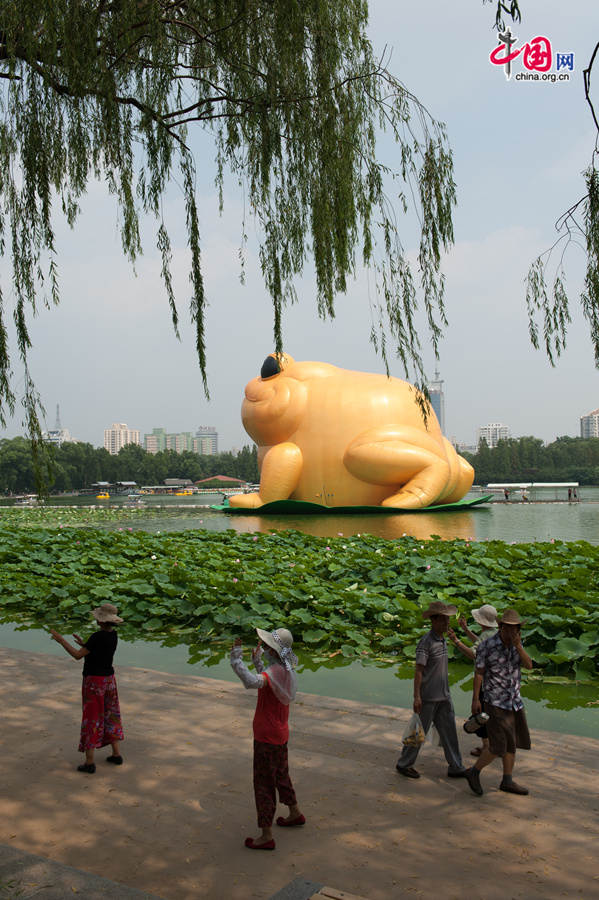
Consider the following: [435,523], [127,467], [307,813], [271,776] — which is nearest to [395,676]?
[307,813]

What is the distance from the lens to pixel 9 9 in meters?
3.98

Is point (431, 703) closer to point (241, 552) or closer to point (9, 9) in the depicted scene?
point (9, 9)

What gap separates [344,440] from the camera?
63.1 feet

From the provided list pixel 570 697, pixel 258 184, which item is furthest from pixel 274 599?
pixel 258 184

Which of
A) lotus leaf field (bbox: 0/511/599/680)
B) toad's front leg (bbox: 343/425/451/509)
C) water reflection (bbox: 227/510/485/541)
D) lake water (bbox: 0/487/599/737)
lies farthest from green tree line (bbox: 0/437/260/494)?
lotus leaf field (bbox: 0/511/599/680)

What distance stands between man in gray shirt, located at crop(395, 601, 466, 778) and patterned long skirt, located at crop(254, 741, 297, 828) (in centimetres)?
86

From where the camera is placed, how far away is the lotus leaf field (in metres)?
6.61

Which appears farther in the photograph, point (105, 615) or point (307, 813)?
point (105, 615)

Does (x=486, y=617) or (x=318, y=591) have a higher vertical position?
(x=486, y=617)

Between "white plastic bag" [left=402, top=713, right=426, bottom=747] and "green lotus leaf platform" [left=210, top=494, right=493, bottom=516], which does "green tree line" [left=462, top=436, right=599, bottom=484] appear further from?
"white plastic bag" [left=402, top=713, right=426, bottom=747]

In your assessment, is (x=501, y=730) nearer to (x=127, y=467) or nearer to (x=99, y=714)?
(x=99, y=714)

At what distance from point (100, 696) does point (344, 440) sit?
50.1 ft

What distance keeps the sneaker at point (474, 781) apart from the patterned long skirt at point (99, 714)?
1976mm

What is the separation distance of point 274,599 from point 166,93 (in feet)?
16.6
